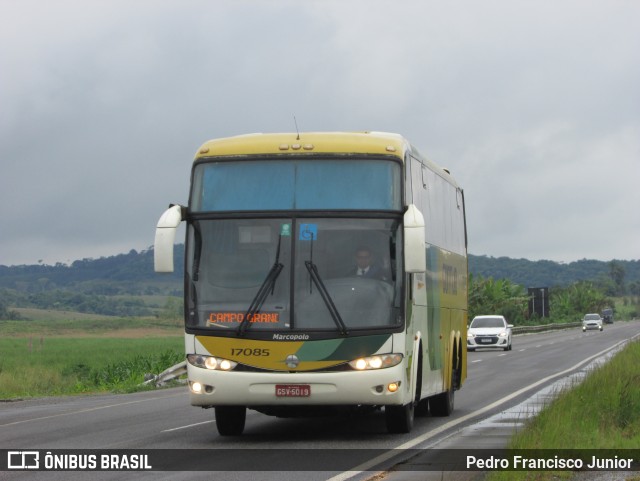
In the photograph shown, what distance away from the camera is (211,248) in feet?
49.2

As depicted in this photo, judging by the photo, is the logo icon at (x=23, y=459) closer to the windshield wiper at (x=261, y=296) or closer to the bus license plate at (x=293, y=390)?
the windshield wiper at (x=261, y=296)

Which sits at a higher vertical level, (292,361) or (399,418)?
(292,361)

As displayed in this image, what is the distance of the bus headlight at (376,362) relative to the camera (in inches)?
566

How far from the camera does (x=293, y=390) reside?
46.9ft

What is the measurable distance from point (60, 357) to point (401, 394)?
131ft

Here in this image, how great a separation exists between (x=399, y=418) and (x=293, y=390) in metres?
1.95

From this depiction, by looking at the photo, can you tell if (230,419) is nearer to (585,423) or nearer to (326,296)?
(326,296)

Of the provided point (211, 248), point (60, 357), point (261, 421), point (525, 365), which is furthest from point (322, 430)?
point (60, 357)

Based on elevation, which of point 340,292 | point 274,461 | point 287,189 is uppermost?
point 287,189

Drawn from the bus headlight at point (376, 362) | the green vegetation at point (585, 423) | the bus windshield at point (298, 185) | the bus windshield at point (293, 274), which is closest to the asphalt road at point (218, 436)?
the bus headlight at point (376, 362)

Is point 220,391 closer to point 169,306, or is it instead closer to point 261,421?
point 261,421

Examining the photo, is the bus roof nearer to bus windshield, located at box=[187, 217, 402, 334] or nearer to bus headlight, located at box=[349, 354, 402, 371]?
bus windshield, located at box=[187, 217, 402, 334]

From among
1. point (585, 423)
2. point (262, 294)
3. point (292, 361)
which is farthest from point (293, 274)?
point (585, 423)

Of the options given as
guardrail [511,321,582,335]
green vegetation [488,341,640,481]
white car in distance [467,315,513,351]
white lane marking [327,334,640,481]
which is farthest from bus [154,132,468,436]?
guardrail [511,321,582,335]
